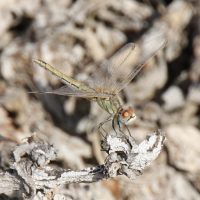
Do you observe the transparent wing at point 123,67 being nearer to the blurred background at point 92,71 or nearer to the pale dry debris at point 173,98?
the blurred background at point 92,71

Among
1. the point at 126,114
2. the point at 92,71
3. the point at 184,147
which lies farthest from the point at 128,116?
the point at 92,71

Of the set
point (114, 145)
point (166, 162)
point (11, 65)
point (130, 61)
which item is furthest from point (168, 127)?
point (11, 65)

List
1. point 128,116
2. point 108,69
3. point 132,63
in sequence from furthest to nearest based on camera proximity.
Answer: point 108,69 < point 132,63 < point 128,116

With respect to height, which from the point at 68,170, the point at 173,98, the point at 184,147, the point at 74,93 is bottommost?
the point at 68,170

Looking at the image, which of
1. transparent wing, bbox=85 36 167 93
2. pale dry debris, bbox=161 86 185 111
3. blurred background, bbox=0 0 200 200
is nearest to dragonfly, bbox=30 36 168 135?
transparent wing, bbox=85 36 167 93

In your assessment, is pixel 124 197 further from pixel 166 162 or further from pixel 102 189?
pixel 166 162

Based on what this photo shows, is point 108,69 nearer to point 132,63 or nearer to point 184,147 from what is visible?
point 132,63

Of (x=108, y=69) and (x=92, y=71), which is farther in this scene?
(x=92, y=71)
